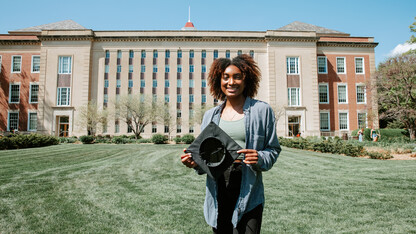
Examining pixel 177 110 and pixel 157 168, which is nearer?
pixel 157 168

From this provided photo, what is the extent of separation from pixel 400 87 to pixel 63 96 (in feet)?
132

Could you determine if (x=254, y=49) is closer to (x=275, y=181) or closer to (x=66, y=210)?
(x=275, y=181)

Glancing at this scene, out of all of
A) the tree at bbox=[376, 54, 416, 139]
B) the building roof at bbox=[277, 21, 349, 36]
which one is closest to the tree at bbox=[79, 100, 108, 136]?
the tree at bbox=[376, 54, 416, 139]

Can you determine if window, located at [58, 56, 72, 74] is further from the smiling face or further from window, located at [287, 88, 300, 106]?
the smiling face

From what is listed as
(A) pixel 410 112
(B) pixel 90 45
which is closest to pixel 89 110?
(B) pixel 90 45

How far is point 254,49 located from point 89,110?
24346 millimetres

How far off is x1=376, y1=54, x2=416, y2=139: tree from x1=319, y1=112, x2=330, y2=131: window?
10936mm

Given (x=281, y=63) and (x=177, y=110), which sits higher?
(x=281, y=63)

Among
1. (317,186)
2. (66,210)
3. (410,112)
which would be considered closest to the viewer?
(66,210)

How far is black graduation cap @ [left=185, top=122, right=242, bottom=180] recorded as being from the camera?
1.69 m

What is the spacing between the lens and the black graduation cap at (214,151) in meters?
1.69

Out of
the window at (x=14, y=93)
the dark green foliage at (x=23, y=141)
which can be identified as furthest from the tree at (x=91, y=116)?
the window at (x=14, y=93)

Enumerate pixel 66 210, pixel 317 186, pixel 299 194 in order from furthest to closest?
1. pixel 317 186
2. pixel 299 194
3. pixel 66 210

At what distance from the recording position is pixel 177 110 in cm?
3556
